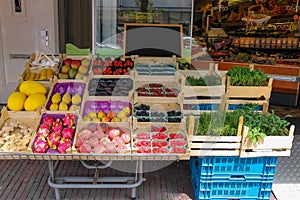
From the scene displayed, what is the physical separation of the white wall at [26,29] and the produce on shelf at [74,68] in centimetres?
125

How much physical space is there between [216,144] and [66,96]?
155 cm

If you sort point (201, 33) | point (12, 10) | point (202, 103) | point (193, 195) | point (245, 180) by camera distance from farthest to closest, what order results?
1. point (201, 33)
2. point (12, 10)
3. point (202, 103)
4. point (193, 195)
5. point (245, 180)

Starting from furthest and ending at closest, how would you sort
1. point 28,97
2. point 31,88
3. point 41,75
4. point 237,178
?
point 41,75 < point 31,88 < point 28,97 < point 237,178

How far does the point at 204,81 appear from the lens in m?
3.76

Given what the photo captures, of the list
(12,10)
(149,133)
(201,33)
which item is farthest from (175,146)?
(201,33)

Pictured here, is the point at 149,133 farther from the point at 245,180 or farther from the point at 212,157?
the point at 245,180

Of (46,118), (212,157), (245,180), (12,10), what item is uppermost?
(12,10)

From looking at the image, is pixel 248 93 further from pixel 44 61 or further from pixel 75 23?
pixel 75 23

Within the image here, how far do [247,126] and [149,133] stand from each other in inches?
34.3

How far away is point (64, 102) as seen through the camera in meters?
3.32

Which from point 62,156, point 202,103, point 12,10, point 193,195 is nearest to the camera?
point 62,156

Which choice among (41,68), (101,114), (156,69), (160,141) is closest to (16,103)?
(101,114)

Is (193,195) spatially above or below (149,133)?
below

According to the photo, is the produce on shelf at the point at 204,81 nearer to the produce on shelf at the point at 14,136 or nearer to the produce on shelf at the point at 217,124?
the produce on shelf at the point at 217,124
